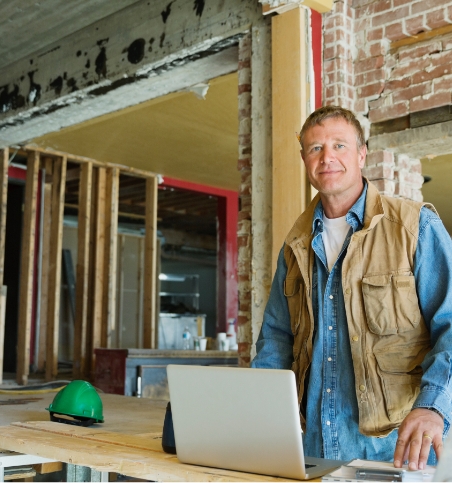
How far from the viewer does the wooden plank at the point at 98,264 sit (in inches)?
287

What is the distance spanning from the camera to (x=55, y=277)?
7031mm

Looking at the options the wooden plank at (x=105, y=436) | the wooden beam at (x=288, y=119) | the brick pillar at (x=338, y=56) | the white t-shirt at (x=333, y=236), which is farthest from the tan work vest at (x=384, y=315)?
the brick pillar at (x=338, y=56)

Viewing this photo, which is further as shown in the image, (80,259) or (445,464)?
(80,259)

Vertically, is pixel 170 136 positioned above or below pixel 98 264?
above

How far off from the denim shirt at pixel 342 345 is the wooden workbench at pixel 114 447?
1.60 ft

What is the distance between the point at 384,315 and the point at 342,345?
0.17 metres

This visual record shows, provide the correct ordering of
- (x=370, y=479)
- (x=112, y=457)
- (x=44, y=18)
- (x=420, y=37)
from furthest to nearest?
(x=44, y=18)
(x=420, y=37)
(x=112, y=457)
(x=370, y=479)

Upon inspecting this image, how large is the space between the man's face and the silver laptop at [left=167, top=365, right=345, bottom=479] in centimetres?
77

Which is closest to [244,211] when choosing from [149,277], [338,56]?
[338,56]

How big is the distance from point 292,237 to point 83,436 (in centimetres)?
95

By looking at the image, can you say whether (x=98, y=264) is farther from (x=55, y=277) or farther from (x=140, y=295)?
(x=140, y=295)

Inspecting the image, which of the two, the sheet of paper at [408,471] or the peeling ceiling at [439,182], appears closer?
the sheet of paper at [408,471]

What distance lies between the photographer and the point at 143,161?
24.7 feet

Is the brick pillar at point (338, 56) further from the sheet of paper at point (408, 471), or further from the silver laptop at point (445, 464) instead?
the silver laptop at point (445, 464)
